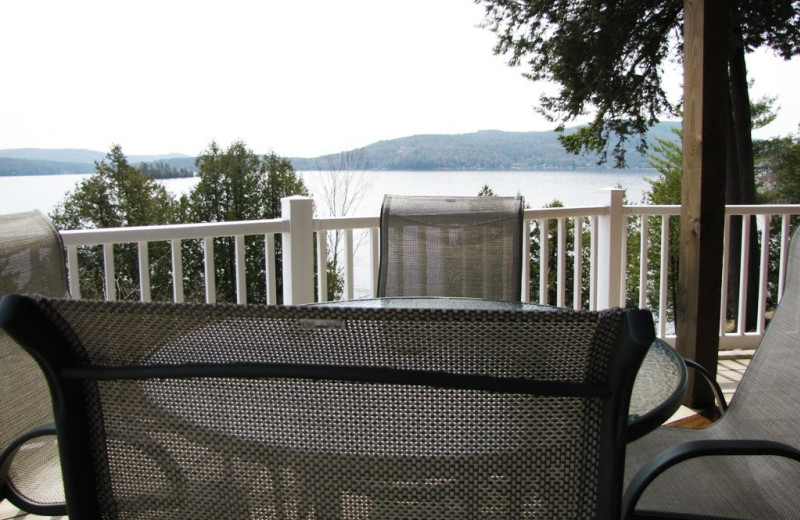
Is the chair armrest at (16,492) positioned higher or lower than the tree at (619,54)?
lower

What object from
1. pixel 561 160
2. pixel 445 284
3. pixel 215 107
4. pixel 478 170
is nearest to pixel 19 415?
pixel 445 284

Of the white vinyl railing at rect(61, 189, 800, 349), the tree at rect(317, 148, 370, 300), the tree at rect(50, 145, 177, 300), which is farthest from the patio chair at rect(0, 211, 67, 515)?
the tree at rect(50, 145, 177, 300)

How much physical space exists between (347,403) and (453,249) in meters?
2.25

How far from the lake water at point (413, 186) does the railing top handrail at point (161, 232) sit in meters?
4.51

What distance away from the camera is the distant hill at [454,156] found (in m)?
10.7

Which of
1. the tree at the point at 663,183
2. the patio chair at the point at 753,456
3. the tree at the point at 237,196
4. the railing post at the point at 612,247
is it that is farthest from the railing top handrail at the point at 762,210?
the tree at the point at 237,196

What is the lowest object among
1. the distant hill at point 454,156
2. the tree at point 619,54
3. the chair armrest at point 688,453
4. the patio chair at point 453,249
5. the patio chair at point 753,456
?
the patio chair at point 753,456

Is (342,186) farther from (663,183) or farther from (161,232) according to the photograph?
(663,183)

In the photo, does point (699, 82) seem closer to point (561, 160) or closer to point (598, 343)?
point (598, 343)

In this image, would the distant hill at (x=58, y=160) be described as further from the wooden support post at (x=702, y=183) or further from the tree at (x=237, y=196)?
the wooden support post at (x=702, y=183)

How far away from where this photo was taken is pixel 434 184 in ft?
42.9

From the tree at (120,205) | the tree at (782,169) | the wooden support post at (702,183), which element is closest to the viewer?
the wooden support post at (702,183)

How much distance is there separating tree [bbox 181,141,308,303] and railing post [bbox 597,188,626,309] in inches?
403

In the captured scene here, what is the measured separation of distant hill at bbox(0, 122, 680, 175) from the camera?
10734 mm
